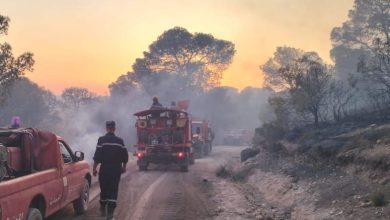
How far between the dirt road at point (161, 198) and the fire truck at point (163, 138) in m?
1.45

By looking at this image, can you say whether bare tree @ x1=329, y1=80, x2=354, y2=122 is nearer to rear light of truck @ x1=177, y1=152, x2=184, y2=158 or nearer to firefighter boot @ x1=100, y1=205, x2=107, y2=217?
rear light of truck @ x1=177, y1=152, x2=184, y2=158

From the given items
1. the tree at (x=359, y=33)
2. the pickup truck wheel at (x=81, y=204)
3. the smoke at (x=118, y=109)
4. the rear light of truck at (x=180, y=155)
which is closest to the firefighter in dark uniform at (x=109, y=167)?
the pickup truck wheel at (x=81, y=204)

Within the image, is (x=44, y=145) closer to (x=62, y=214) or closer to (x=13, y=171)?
(x=13, y=171)

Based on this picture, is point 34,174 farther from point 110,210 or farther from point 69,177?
point 110,210

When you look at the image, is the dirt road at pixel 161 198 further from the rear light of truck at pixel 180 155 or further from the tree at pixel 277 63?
the tree at pixel 277 63

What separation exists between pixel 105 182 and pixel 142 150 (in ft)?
34.9

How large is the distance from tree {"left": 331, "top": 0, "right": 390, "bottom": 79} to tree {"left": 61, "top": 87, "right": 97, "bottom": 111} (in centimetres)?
3934

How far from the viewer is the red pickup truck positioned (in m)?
5.77

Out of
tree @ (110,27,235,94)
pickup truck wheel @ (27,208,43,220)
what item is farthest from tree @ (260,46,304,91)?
pickup truck wheel @ (27,208,43,220)

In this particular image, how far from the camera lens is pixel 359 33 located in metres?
47.5

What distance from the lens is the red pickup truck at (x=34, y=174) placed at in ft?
18.9

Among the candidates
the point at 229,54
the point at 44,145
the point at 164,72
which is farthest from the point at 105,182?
the point at 229,54

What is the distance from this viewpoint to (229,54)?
52562 millimetres

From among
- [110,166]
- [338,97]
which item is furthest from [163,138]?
[110,166]
